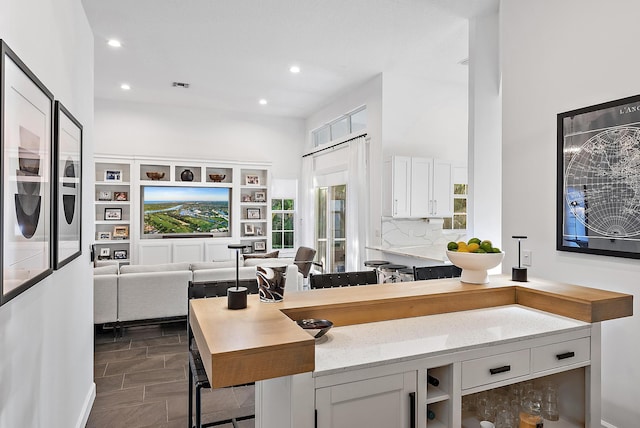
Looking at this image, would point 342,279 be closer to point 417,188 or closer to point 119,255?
point 417,188

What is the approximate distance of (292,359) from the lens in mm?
1327

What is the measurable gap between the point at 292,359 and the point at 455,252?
133 centimetres

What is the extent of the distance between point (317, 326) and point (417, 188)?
4023 mm

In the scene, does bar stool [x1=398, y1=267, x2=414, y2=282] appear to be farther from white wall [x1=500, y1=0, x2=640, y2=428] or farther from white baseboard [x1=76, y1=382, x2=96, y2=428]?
white baseboard [x1=76, y1=382, x2=96, y2=428]

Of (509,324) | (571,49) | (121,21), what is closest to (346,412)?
(509,324)

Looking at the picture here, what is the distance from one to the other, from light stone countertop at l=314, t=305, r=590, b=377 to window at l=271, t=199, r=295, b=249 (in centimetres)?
632

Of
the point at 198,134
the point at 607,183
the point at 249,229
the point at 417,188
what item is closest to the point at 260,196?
the point at 249,229

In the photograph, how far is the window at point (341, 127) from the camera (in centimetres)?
632

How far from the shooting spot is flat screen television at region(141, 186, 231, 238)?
7.32m

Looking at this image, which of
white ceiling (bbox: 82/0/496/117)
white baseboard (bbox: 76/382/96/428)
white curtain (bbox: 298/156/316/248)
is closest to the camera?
white baseboard (bbox: 76/382/96/428)

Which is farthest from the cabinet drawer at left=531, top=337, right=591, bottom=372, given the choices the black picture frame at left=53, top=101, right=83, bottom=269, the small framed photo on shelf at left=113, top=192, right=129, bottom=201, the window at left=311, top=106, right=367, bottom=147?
the small framed photo on shelf at left=113, top=192, right=129, bottom=201

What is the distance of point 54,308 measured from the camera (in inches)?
81.4

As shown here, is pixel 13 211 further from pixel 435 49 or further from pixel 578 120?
pixel 435 49

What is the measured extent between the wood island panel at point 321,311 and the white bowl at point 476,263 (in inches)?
2.3
